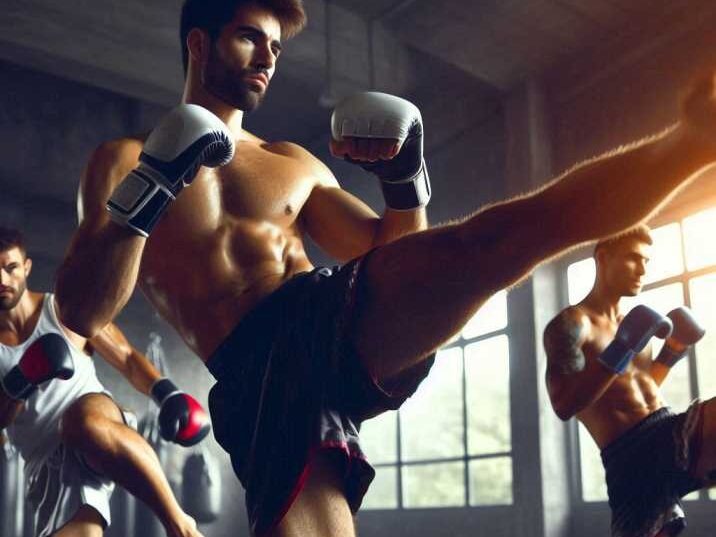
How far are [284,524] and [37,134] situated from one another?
18.9 feet

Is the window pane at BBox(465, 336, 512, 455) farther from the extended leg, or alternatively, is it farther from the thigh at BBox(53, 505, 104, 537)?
the extended leg

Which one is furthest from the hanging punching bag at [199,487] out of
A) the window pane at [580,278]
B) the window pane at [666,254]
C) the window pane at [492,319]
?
the window pane at [666,254]

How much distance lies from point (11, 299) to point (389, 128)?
6.45 ft

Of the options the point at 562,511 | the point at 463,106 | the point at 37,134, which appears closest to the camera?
the point at 562,511

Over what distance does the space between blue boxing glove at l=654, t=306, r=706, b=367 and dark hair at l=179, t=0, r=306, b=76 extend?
2000mm

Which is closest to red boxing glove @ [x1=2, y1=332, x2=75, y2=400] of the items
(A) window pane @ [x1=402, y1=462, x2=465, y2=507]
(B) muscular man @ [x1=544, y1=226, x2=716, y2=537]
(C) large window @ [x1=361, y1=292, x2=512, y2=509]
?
(B) muscular man @ [x1=544, y1=226, x2=716, y2=537]

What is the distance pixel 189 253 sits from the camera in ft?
5.57

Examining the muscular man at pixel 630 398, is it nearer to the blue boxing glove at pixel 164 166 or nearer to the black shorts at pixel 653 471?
the black shorts at pixel 653 471

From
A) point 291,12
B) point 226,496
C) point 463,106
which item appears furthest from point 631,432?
point 226,496

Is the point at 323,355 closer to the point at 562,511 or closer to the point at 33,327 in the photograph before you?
the point at 33,327

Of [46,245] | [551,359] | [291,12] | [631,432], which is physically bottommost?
[631,432]

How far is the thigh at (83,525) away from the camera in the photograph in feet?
9.07

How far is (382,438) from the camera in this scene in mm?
7031

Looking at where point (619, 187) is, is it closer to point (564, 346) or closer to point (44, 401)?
point (564, 346)
